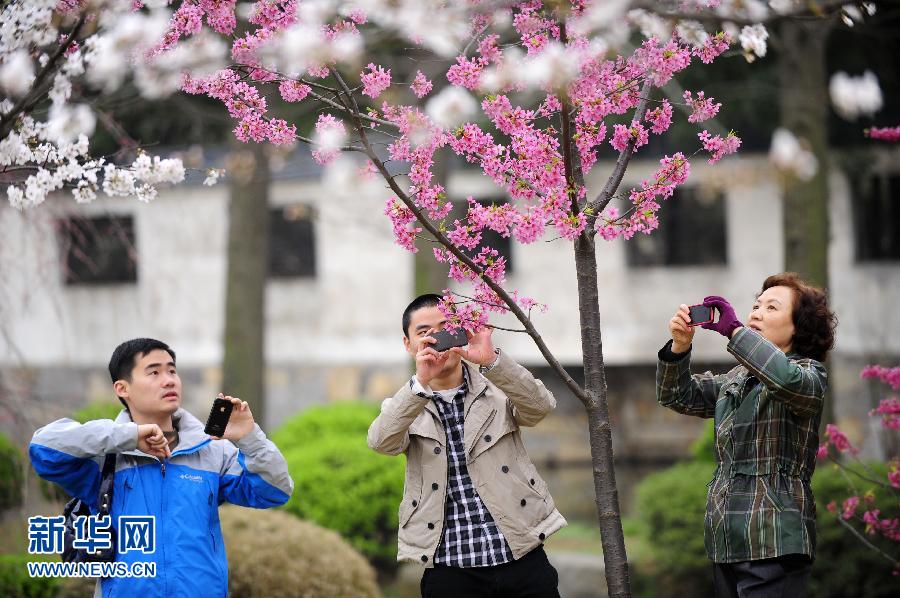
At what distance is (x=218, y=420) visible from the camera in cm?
339

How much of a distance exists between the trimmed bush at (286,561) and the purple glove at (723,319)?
289 centimetres

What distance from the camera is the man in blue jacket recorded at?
3266 mm

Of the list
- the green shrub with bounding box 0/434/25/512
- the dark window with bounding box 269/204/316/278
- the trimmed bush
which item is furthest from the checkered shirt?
the dark window with bounding box 269/204/316/278

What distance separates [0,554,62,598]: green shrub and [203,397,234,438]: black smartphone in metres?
2.07

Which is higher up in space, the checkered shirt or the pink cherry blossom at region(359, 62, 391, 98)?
the pink cherry blossom at region(359, 62, 391, 98)

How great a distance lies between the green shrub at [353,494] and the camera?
7.46m

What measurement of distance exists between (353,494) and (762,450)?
183 inches

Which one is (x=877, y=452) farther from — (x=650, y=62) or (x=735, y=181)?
(x=650, y=62)

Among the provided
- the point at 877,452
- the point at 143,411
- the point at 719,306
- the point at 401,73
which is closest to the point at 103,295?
the point at 401,73

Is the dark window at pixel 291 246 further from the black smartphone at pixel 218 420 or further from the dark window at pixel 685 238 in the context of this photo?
the black smartphone at pixel 218 420

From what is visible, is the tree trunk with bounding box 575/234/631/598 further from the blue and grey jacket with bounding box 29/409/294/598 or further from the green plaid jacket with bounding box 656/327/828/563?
the blue and grey jacket with bounding box 29/409/294/598

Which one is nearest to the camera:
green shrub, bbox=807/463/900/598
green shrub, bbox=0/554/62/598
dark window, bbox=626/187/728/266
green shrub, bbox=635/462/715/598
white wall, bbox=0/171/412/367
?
green shrub, bbox=0/554/62/598

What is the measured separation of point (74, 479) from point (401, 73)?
26.8ft

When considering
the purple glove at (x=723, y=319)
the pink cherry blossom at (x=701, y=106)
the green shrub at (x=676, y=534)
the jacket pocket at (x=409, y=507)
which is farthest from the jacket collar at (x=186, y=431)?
the green shrub at (x=676, y=534)
